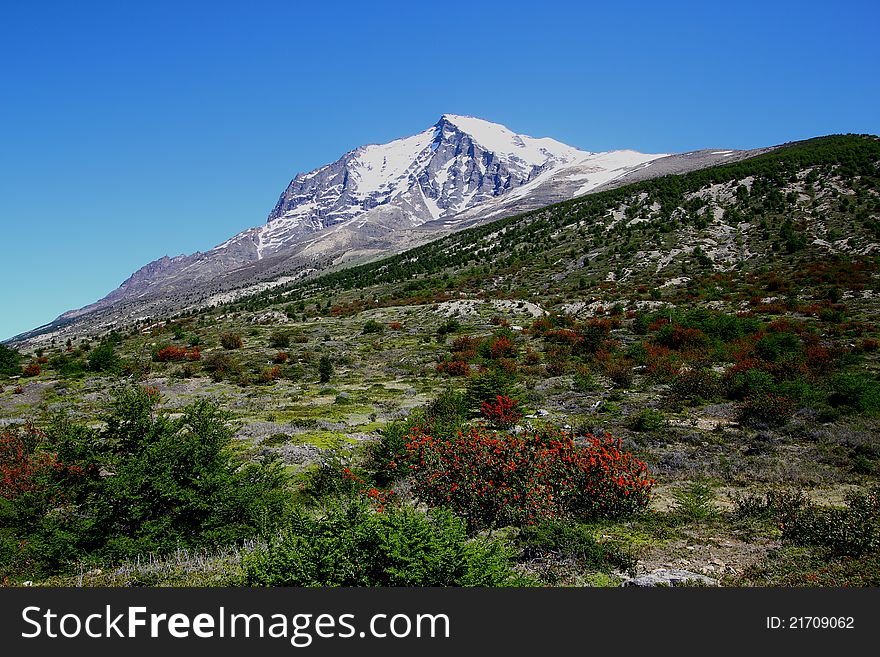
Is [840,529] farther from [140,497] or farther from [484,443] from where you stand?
[140,497]

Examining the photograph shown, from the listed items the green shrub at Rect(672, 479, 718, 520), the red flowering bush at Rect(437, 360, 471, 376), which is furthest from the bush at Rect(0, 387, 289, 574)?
the red flowering bush at Rect(437, 360, 471, 376)

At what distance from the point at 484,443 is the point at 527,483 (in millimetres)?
1102

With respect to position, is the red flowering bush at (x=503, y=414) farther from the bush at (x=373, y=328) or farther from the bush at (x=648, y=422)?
the bush at (x=373, y=328)

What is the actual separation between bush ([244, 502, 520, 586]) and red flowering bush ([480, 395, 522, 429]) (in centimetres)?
898

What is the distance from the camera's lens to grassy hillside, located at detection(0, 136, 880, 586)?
6387 millimetres

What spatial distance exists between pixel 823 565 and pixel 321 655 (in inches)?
241

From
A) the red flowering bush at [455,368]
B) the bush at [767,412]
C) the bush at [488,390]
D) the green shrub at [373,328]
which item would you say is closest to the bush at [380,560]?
the bush at [767,412]

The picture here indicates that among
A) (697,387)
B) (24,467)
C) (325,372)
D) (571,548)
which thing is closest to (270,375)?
(325,372)

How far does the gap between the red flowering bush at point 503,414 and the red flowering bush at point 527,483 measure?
534 cm

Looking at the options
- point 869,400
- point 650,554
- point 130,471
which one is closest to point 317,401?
point 130,471

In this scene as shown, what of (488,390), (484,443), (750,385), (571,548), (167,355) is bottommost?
(750,385)

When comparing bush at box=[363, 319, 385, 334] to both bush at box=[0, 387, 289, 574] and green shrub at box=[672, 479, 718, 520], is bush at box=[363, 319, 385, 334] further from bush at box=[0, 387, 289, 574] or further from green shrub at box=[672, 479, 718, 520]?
green shrub at box=[672, 479, 718, 520]

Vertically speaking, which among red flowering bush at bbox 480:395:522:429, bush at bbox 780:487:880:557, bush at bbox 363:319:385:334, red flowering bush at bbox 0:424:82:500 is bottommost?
bush at bbox 780:487:880:557

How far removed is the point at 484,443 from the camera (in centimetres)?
876
